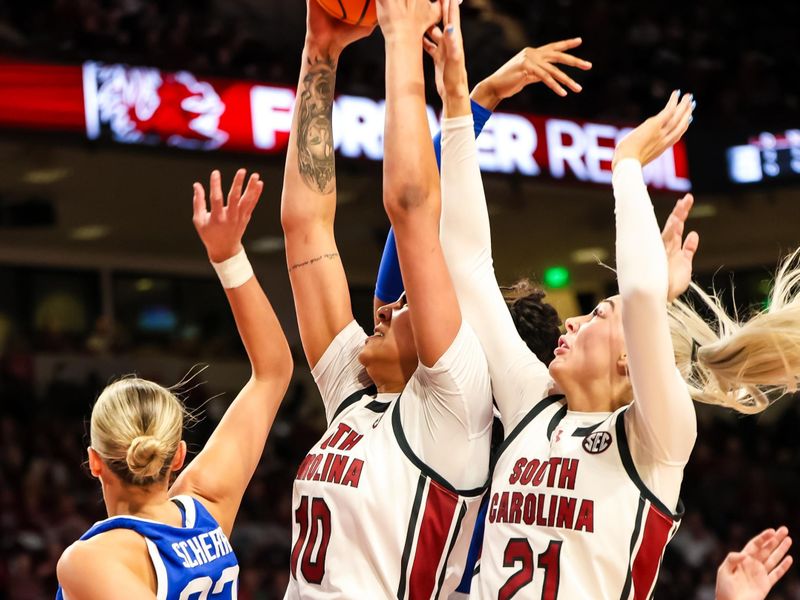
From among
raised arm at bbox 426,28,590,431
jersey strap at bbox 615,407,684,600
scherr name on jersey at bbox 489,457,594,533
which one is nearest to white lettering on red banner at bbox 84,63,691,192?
raised arm at bbox 426,28,590,431

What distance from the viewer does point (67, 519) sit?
803 centimetres

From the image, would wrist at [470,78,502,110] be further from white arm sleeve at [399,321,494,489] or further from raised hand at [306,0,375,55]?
white arm sleeve at [399,321,494,489]

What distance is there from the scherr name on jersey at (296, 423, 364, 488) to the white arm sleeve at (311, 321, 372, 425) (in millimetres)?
150

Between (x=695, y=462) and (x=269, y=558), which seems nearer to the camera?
(x=269, y=558)

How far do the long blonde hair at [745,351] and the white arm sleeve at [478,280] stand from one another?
0.36 meters

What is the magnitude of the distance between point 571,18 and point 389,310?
10.2 m

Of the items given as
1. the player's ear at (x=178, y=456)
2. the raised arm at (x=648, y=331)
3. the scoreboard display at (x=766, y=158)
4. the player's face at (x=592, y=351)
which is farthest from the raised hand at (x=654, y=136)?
the scoreboard display at (x=766, y=158)

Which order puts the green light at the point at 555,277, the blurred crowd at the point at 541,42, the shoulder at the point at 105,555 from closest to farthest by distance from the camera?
the shoulder at the point at 105,555, the blurred crowd at the point at 541,42, the green light at the point at 555,277

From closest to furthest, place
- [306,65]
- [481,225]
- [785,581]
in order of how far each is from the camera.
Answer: [481,225], [306,65], [785,581]

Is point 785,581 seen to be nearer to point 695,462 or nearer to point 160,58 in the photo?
point 695,462

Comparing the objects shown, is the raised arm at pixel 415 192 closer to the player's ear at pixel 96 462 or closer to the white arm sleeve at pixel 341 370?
the white arm sleeve at pixel 341 370

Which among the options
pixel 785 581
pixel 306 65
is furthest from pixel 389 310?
pixel 785 581

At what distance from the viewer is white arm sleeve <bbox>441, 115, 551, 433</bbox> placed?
2.58m

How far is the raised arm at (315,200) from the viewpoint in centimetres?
285
